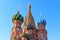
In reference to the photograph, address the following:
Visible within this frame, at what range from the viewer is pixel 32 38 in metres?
31.5

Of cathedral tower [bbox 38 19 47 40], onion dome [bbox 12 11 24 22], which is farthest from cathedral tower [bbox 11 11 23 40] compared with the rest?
cathedral tower [bbox 38 19 47 40]

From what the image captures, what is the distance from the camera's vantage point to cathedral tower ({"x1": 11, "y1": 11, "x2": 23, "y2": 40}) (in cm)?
3251

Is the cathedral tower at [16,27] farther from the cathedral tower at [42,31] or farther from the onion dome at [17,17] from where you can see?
the cathedral tower at [42,31]

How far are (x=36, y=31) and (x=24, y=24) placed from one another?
258 cm

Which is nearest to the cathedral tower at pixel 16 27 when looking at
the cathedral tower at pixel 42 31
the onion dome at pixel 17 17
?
the onion dome at pixel 17 17

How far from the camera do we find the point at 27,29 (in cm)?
3366

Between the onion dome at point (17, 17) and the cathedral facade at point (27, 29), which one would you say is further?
the onion dome at point (17, 17)

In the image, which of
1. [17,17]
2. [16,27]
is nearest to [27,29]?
[16,27]

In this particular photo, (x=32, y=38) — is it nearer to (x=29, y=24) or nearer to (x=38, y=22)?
(x=29, y=24)

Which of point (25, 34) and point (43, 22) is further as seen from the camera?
point (43, 22)

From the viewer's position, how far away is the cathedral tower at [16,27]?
32513 mm

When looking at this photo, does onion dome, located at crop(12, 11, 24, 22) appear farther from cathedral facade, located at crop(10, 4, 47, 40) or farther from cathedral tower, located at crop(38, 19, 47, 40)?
cathedral tower, located at crop(38, 19, 47, 40)

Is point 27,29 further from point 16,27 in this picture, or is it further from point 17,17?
point 17,17

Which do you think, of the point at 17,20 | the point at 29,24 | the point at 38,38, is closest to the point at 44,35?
the point at 38,38
